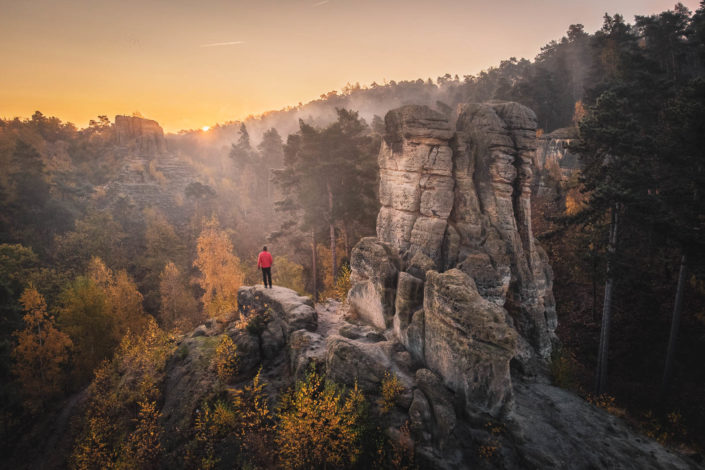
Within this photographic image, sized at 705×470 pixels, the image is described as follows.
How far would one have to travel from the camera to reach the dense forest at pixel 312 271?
36.6 ft

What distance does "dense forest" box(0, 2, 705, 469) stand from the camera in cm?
1116

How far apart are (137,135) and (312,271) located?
2279 inches

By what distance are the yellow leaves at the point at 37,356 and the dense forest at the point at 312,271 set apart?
11 centimetres

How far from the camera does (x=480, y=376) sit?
9.24 meters

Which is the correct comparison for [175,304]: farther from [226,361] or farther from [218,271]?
[226,361]

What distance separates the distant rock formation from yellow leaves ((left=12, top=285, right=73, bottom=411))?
1998 inches

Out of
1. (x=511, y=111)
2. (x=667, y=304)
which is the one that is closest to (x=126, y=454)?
(x=511, y=111)

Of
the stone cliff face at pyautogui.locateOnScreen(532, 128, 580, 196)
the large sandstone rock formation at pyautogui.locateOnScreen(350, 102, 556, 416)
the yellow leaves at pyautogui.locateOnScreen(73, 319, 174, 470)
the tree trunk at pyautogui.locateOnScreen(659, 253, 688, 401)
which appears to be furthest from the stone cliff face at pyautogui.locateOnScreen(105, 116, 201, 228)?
the tree trunk at pyautogui.locateOnScreen(659, 253, 688, 401)

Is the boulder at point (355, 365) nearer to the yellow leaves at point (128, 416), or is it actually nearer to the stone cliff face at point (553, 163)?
→ the yellow leaves at point (128, 416)

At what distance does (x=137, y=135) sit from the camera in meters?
63.1

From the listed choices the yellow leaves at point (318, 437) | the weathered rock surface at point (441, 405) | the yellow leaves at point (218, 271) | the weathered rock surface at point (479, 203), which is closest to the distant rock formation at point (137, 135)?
the yellow leaves at point (218, 271)

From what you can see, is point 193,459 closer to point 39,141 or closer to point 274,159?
point 274,159

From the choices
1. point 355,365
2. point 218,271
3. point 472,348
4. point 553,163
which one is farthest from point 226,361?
point 553,163

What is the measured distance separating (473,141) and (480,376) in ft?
37.7
